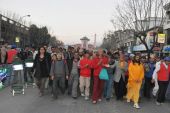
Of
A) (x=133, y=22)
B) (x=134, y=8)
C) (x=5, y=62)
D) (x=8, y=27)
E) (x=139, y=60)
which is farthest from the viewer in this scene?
(x=8, y=27)

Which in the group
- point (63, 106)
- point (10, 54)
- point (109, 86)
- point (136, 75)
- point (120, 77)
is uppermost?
point (10, 54)

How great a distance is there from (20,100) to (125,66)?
13.0ft

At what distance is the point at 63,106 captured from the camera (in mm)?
12000

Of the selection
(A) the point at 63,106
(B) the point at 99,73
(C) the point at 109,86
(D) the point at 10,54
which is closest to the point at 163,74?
(C) the point at 109,86

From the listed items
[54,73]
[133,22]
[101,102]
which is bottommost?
[101,102]

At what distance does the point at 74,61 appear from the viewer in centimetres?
1408

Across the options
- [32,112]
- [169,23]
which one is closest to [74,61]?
[32,112]

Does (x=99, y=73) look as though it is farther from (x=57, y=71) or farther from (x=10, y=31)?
(x=10, y=31)

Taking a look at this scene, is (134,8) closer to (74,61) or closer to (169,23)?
(169,23)

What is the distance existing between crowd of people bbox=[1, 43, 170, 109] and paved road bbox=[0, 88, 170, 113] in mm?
383

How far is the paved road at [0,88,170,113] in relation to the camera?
11250mm

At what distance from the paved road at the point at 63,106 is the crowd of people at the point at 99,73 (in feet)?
1.26

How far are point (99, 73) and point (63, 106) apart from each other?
2.02 meters

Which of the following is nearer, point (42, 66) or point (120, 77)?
point (120, 77)
